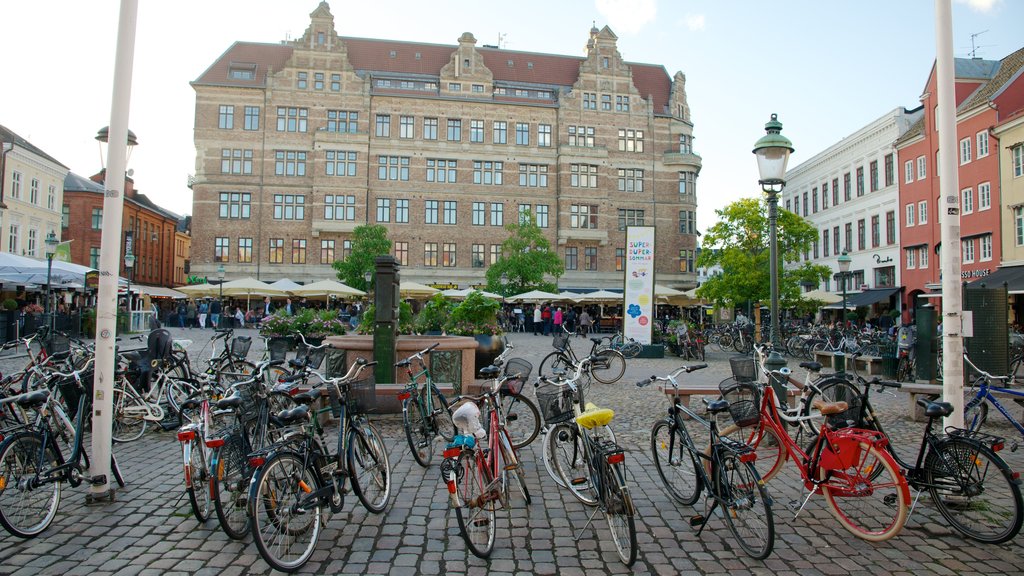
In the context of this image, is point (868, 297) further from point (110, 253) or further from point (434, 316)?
point (110, 253)

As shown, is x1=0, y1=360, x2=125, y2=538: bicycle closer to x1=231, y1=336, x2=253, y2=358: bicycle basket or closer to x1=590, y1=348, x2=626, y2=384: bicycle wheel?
x1=231, y1=336, x2=253, y2=358: bicycle basket

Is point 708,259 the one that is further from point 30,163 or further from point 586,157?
point 30,163

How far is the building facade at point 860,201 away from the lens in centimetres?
3650

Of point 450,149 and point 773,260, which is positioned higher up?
point 450,149

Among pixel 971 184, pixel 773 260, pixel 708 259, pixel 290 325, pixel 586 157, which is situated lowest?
pixel 290 325

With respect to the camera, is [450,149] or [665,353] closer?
[665,353]

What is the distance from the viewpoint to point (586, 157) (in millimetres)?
45969

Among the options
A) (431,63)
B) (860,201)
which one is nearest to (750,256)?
(860,201)

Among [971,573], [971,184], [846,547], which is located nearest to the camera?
[971,573]

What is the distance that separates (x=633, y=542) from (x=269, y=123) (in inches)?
1751

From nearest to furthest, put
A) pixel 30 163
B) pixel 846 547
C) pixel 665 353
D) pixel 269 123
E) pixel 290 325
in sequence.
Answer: pixel 846 547 < pixel 290 325 < pixel 665 353 < pixel 30 163 < pixel 269 123

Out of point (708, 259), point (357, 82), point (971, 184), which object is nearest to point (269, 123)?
point (357, 82)

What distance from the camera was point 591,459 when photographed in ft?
14.0

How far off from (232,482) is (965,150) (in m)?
34.3
